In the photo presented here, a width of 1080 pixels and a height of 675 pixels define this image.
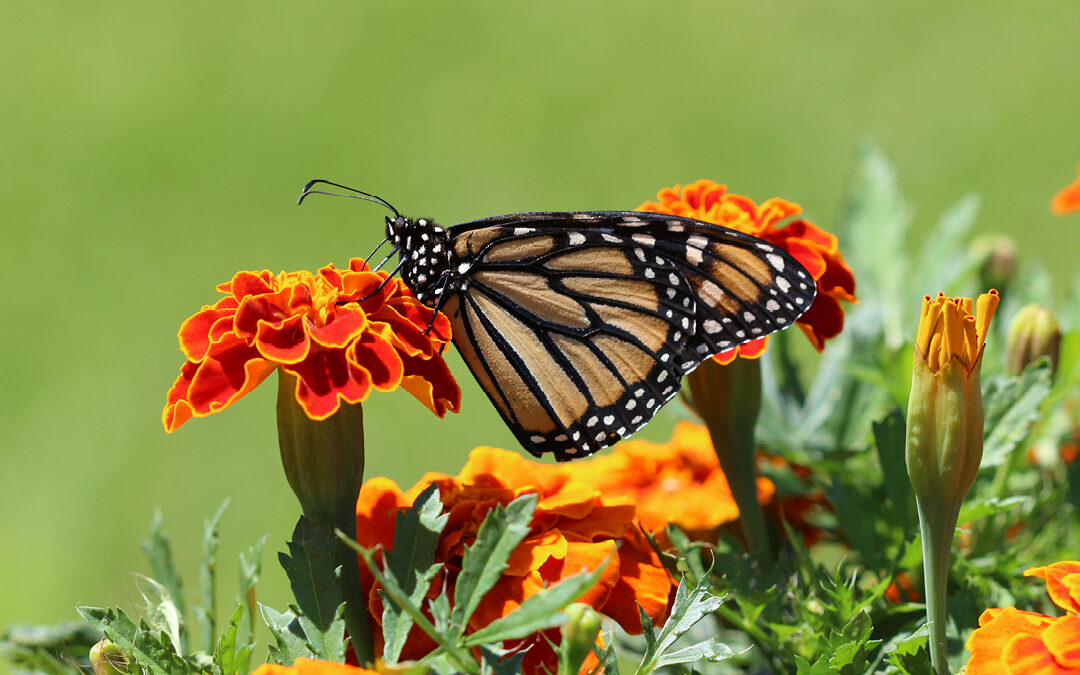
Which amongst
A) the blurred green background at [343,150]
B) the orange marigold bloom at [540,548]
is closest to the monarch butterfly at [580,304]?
the orange marigold bloom at [540,548]

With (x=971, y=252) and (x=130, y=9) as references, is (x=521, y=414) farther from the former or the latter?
(x=130, y=9)

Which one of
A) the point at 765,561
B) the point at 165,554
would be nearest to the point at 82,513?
the point at 165,554

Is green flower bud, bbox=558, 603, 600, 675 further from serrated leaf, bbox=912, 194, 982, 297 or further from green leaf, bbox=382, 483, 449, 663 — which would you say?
serrated leaf, bbox=912, 194, 982, 297

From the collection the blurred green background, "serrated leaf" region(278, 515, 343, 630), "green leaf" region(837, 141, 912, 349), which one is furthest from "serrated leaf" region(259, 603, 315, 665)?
the blurred green background

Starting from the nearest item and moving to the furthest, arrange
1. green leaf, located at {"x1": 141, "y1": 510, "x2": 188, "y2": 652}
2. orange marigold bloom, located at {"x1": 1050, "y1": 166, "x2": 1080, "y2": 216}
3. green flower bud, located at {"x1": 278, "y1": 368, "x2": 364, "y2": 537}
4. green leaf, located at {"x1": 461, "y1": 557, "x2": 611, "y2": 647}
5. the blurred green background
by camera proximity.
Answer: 1. green leaf, located at {"x1": 461, "y1": 557, "x2": 611, "y2": 647}
2. green flower bud, located at {"x1": 278, "y1": 368, "x2": 364, "y2": 537}
3. green leaf, located at {"x1": 141, "y1": 510, "x2": 188, "y2": 652}
4. orange marigold bloom, located at {"x1": 1050, "y1": 166, "x2": 1080, "y2": 216}
5. the blurred green background

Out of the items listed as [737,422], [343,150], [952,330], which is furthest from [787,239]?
[343,150]

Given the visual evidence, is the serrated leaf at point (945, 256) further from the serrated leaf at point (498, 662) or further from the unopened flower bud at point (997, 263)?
the serrated leaf at point (498, 662)
